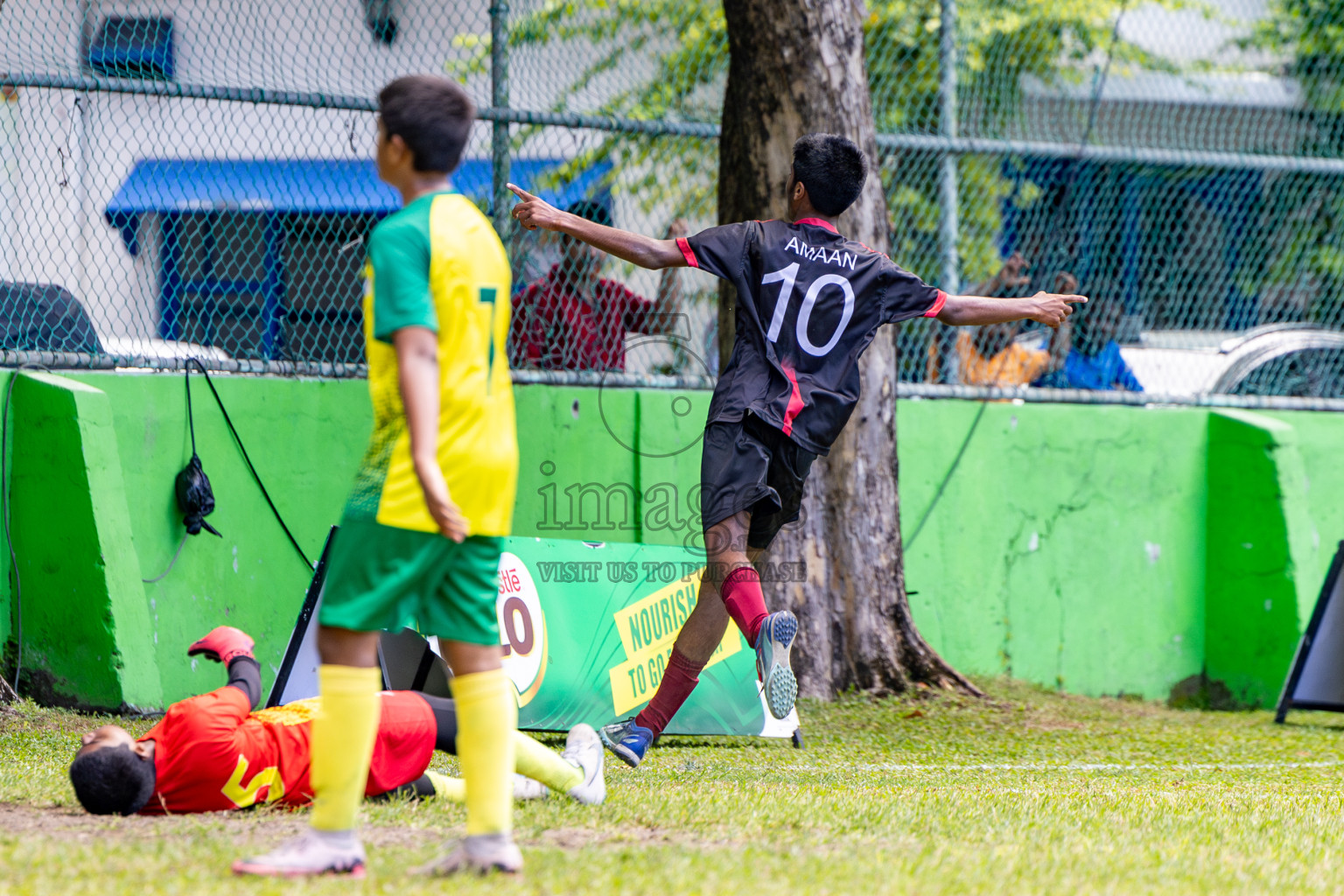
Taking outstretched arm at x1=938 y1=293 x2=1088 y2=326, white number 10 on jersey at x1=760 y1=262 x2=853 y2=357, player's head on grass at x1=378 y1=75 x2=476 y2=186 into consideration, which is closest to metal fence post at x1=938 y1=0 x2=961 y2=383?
outstretched arm at x1=938 y1=293 x2=1088 y2=326

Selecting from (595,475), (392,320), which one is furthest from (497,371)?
(595,475)

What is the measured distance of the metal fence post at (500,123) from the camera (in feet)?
24.2

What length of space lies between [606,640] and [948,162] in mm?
3925

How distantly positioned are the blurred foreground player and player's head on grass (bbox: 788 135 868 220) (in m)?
2.00

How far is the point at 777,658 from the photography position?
14.8ft

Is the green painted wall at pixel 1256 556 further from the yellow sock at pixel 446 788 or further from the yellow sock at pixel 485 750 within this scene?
the yellow sock at pixel 485 750

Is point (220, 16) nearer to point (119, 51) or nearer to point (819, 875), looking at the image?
point (119, 51)

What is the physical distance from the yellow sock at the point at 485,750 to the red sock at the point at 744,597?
67.3 inches

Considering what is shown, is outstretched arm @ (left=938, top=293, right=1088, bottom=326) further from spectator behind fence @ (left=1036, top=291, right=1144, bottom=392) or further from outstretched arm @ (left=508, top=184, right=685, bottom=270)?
spectator behind fence @ (left=1036, top=291, right=1144, bottom=392)

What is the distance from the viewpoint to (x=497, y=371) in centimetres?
309

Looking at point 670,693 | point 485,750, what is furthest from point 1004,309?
point 485,750

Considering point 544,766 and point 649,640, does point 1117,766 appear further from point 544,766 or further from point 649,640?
point 544,766

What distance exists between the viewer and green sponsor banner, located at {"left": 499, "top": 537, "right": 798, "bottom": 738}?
5945 millimetres

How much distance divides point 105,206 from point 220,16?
3.74 feet
